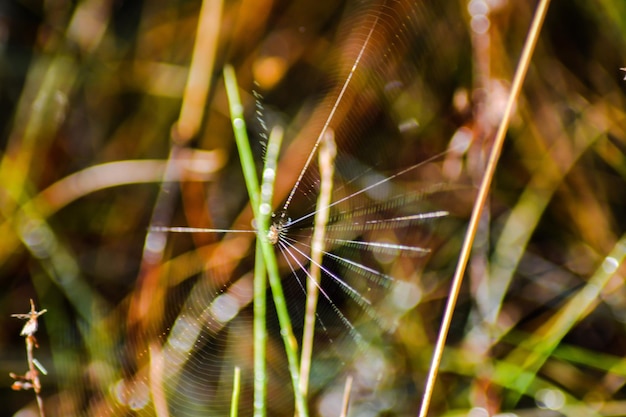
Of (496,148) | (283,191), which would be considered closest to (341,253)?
(283,191)

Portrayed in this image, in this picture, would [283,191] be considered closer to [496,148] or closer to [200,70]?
[200,70]

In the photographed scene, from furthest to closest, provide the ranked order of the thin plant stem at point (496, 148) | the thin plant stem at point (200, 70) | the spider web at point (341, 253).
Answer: the thin plant stem at point (200, 70) → the spider web at point (341, 253) → the thin plant stem at point (496, 148)

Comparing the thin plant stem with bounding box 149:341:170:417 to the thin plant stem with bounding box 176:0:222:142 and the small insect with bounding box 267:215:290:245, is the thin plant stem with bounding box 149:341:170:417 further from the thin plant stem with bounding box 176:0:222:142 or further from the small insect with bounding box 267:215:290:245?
the thin plant stem with bounding box 176:0:222:142

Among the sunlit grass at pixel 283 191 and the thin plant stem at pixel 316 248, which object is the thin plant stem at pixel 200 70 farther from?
the thin plant stem at pixel 316 248

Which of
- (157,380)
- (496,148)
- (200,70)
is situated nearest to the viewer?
(496,148)

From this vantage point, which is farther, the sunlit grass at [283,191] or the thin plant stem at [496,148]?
the sunlit grass at [283,191]

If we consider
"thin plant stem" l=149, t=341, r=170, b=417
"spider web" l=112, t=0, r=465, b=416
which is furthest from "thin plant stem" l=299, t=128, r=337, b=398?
"thin plant stem" l=149, t=341, r=170, b=417

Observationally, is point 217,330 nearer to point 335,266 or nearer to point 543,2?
point 335,266

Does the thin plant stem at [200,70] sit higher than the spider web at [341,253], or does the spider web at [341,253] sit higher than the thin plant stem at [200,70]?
the thin plant stem at [200,70]

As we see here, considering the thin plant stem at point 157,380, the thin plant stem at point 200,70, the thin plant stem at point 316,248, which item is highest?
the thin plant stem at point 200,70

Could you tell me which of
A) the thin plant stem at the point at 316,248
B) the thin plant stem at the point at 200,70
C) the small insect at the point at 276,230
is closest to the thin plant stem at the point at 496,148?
the thin plant stem at the point at 316,248

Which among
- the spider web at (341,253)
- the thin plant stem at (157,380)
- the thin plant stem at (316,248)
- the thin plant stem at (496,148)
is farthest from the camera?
the spider web at (341,253)
